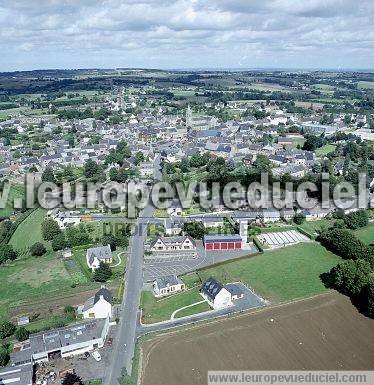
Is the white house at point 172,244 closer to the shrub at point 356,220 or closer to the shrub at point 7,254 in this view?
the shrub at point 7,254

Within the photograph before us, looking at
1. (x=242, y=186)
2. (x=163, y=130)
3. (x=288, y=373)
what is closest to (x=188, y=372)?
(x=288, y=373)

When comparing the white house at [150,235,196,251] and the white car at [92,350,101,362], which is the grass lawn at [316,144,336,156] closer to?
the white house at [150,235,196,251]

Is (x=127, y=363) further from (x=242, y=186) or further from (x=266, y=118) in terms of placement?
(x=266, y=118)

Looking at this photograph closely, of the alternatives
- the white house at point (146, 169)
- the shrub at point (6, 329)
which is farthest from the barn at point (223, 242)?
the white house at point (146, 169)

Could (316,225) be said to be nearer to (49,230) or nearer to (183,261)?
(183,261)

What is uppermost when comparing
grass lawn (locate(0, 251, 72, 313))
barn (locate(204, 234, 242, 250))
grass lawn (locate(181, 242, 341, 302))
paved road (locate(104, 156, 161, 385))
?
barn (locate(204, 234, 242, 250))

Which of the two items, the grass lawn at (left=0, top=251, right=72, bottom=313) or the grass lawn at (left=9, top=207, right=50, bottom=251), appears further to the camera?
the grass lawn at (left=9, top=207, right=50, bottom=251)

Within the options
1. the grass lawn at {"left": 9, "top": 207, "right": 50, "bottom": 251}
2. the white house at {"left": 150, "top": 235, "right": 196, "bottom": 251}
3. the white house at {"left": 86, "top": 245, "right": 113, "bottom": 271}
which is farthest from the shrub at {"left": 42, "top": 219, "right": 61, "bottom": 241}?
the white house at {"left": 150, "top": 235, "right": 196, "bottom": 251}
